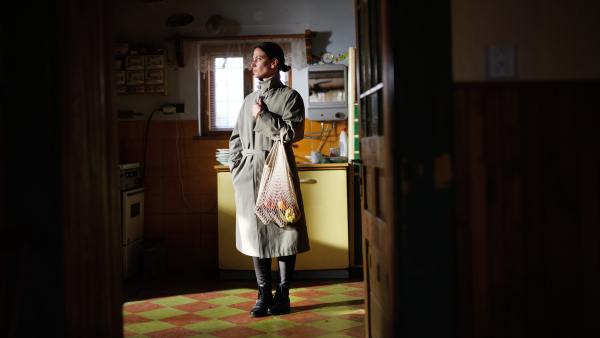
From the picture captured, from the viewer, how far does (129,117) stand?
12.2ft

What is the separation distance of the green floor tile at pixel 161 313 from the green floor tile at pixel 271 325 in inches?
20.2

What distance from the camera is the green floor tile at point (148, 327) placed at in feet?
7.41

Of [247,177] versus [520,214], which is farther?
[247,177]

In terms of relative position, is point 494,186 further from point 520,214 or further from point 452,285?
point 452,285

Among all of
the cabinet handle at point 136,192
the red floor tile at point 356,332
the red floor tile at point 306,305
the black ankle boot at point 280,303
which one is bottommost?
the red floor tile at point 306,305

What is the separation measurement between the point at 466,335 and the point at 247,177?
1.48m

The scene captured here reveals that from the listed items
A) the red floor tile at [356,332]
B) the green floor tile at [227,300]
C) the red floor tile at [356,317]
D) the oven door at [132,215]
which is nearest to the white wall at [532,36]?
the red floor tile at [356,332]

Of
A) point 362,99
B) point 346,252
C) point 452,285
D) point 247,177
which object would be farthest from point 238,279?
point 452,285

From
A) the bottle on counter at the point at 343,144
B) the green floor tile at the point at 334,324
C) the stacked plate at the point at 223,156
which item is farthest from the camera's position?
the bottle on counter at the point at 343,144

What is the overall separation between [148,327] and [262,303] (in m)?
0.64

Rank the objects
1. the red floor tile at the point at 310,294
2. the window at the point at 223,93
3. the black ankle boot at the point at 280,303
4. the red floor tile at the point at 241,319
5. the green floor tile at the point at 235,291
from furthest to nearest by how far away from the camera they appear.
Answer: the window at the point at 223,93
the green floor tile at the point at 235,291
the red floor tile at the point at 310,294
the black ankle boot at the point at 280,303
the red floor tile at the point at 241,319

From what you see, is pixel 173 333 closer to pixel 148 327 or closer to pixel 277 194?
pixel 148 327

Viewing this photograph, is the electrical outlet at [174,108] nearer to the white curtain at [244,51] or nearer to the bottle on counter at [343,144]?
the white curtain at [244,51]

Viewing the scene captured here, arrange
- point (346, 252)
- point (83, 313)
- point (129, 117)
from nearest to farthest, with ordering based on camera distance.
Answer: point (83, 313) < point (346, 252) < point (129, 117)
